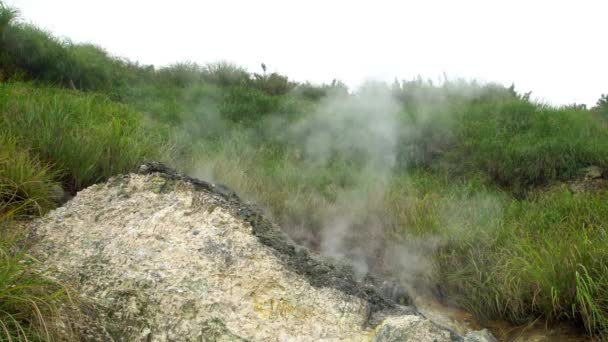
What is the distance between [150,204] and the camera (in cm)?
290

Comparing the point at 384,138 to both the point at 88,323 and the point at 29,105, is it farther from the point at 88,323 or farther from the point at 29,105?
the point at 88,323

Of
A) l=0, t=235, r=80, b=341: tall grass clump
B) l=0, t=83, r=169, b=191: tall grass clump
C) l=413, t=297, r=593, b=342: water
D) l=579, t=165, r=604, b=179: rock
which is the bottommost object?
l=413, t=297, r=593, b=342: water

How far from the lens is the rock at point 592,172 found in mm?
5836

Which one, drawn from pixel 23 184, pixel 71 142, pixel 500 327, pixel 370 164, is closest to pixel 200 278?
pixel 23 184

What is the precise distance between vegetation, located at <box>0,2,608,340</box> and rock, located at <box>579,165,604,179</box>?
92 mm

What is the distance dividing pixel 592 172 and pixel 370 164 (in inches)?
88.7

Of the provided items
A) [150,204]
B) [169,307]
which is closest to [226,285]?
[169,307]

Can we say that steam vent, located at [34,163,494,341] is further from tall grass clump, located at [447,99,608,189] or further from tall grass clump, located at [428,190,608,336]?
tall grass clump, located at [447,99,608,189]

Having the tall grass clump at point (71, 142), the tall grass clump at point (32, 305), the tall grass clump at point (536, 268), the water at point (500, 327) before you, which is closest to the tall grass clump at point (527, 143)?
the tall grass clump at point (536, 268)

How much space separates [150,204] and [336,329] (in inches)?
46.9

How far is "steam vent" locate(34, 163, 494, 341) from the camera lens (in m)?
2.25

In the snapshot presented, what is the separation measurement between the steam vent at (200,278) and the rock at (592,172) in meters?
3.82

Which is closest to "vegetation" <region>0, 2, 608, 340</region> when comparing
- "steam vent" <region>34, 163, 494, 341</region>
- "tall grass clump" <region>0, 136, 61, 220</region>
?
"tall grass clump" <region>0, 136, 61, 220</region>

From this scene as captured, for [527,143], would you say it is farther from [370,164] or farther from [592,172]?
[370,164]
